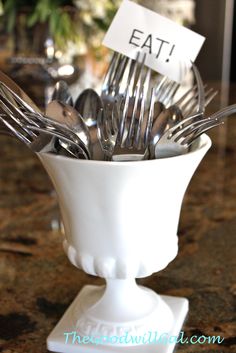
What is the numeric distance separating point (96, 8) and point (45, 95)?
0.30m

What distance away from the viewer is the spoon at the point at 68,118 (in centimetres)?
45

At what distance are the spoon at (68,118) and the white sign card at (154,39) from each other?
121 mm

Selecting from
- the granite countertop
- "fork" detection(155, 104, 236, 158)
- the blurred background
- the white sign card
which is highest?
the white sign card

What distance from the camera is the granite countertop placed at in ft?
1.76

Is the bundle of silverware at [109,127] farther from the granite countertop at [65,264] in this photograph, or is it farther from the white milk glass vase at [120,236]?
the granite countertop at [65,264]

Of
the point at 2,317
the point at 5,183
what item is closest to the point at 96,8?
the point at 5,183

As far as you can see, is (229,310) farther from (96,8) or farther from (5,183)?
(96,8)

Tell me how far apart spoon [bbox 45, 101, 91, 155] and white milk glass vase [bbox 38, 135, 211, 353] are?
3 centimetres

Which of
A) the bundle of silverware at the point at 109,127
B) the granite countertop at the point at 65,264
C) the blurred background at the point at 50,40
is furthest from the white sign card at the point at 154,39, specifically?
the blurred background at the point at 50,40

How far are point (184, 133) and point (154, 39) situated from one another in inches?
5.2

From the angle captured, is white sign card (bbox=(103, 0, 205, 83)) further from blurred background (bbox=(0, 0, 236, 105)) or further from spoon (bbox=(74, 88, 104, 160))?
blurred background (bbox=(0, 0, 236, 105))

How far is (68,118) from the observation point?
17.8 inches

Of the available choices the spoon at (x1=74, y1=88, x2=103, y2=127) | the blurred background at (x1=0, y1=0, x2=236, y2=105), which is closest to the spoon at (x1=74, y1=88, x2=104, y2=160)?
the spoon at (x1=74, y1=88, x2=103, y2=127)

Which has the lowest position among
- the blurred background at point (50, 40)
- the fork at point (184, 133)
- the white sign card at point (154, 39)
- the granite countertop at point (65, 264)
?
the granite countertop at point (65, 264)
